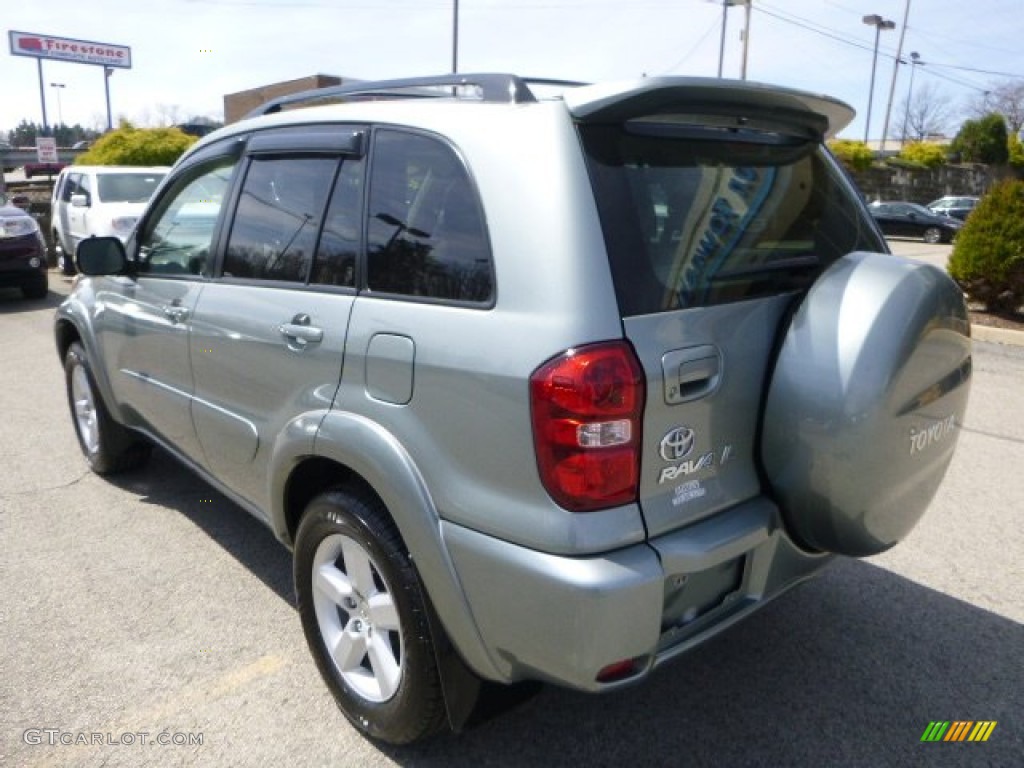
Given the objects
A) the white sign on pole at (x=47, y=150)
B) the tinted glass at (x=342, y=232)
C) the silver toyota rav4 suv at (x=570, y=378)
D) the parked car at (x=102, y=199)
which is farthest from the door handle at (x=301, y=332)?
the white sign on pole at (x=47, y=150)

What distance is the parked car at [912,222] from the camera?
86.6 feet

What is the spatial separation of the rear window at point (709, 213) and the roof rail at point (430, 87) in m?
0.32

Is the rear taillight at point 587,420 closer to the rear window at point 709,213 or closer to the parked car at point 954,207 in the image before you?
the rear window at point 709,213

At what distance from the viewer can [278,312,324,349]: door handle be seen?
2.50 meters

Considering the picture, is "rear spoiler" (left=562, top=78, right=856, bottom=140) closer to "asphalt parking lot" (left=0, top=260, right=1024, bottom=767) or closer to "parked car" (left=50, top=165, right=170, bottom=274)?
"asphalt parking lot" (left=0, top=260, right=1024, bottom=767)

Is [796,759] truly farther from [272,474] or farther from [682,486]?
[272,474]

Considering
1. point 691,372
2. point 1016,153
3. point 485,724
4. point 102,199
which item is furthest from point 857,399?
point 1016,153

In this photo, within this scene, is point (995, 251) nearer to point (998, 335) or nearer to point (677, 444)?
point (998, 335)

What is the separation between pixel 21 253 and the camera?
1104cm

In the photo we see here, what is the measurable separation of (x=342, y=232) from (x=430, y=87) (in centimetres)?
55

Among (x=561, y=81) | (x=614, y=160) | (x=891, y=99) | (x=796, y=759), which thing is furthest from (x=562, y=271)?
(x=891, y=99)

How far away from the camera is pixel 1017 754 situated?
2.46 metres

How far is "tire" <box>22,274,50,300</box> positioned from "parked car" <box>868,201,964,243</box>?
24054 mm

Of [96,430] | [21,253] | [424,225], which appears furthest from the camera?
[21,253]
